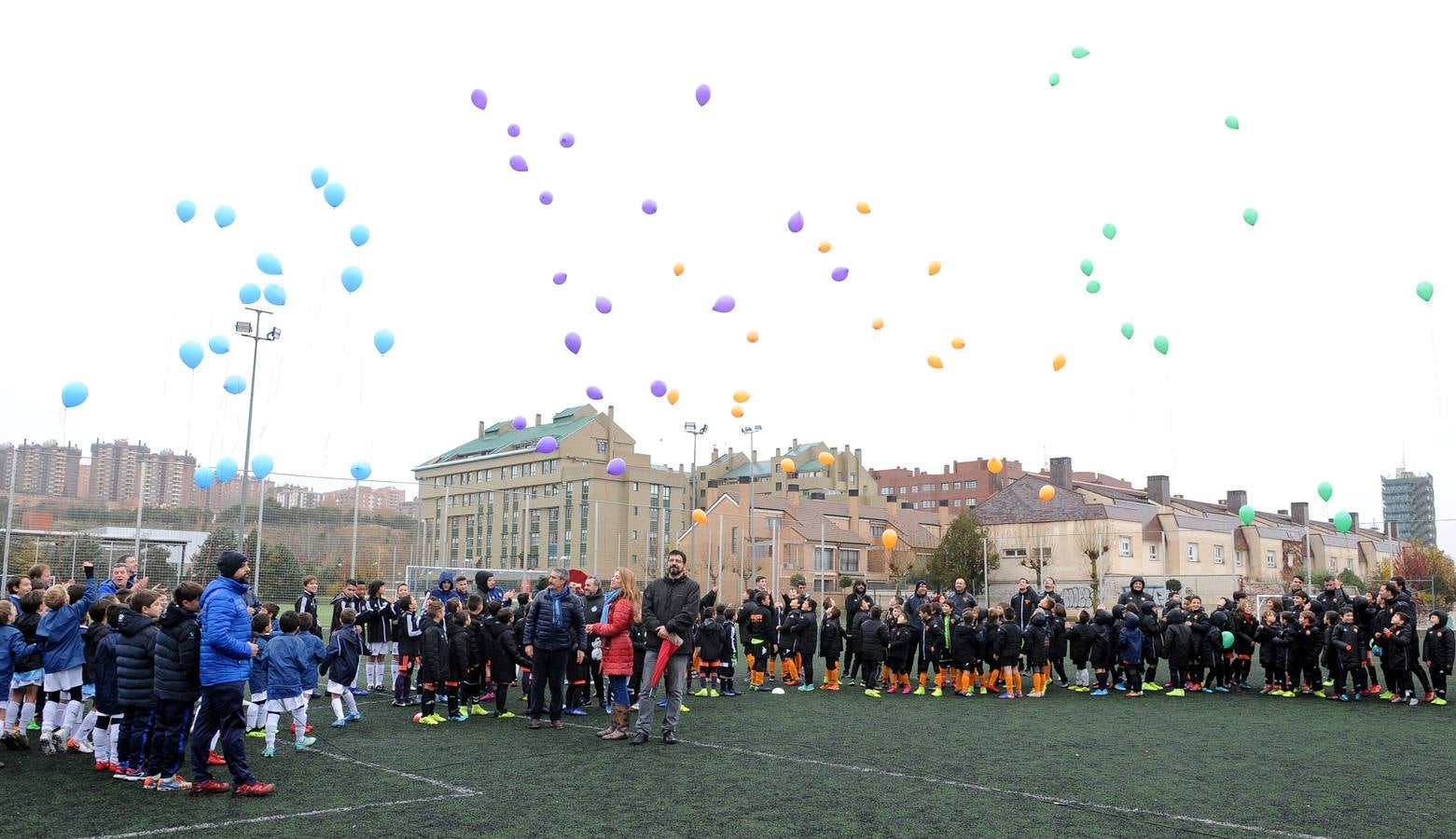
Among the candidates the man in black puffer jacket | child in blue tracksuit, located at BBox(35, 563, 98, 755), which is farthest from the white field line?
child in blue tracksuit, located at BBox(35, 563, 98, 755)

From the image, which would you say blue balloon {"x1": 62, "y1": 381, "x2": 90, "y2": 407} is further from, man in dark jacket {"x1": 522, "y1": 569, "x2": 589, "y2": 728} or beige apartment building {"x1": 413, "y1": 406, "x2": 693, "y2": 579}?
beige apartment building {"x1": 413, "y1": 406, "x2": 693, "y2": 579}

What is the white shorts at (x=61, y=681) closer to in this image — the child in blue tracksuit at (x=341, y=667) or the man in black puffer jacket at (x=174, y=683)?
the man in black puffer jacket at (x=174, y=683)

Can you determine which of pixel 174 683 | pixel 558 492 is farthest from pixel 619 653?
pixel 558 492

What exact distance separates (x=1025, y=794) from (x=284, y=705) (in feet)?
20.8

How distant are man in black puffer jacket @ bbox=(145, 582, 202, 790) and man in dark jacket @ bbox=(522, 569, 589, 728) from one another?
12.6 feet

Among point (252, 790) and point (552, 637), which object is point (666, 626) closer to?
point (552, 637)

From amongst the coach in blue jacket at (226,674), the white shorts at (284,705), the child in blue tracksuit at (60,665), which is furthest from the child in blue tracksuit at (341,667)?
the coach in blue jacket at (226,674)

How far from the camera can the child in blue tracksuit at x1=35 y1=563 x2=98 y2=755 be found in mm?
8656

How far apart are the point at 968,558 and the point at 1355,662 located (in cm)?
4078

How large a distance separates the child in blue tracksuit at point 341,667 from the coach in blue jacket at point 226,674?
3.52m

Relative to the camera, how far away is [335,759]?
28.8 ft

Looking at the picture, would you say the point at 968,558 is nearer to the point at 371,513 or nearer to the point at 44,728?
the point at 371,513

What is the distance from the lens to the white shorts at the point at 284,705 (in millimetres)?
8961

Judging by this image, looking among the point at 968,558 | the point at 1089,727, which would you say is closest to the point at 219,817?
the point at 1089,727
